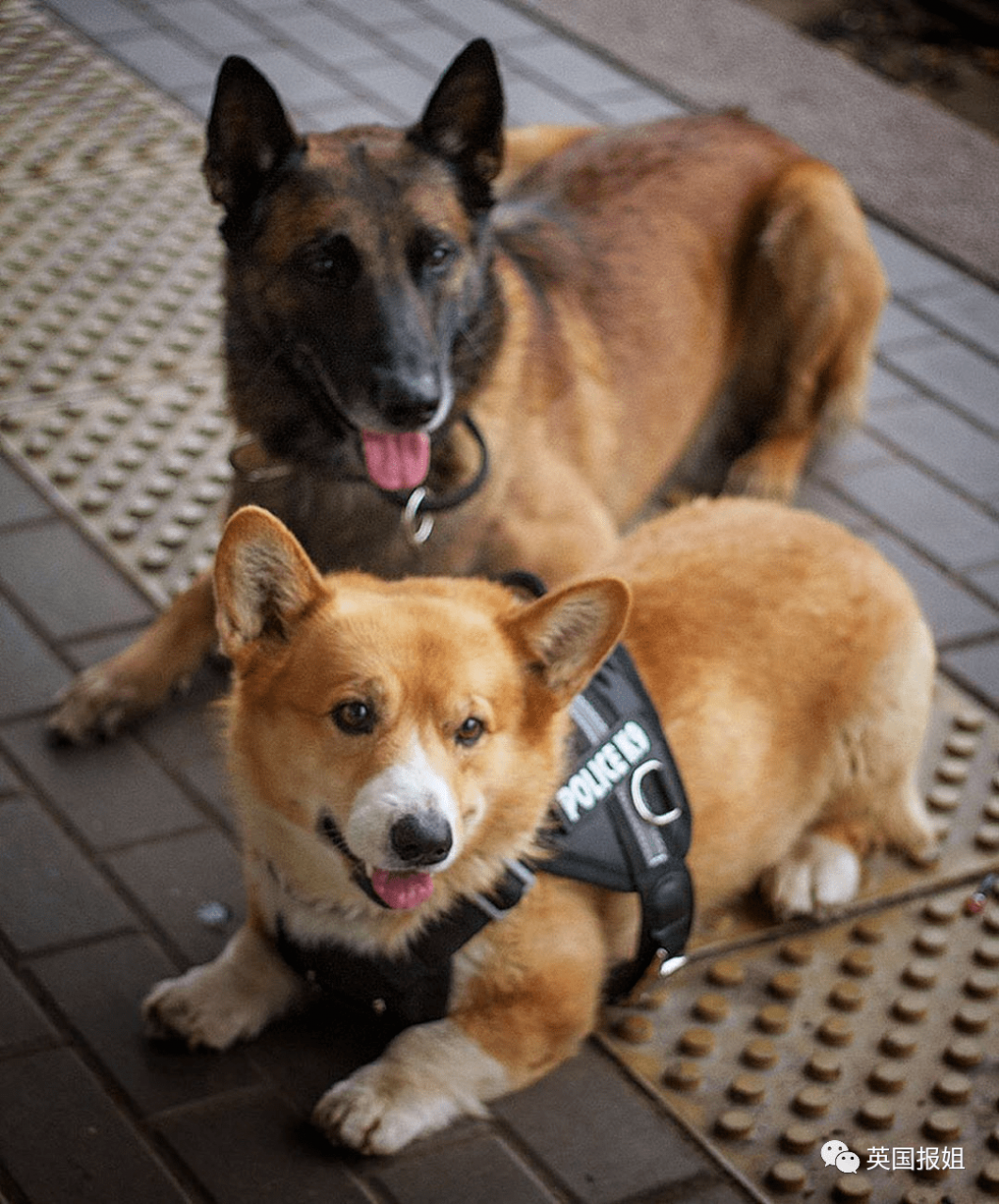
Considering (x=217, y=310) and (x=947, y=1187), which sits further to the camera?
(x=217, y=310)

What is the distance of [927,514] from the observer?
428cm

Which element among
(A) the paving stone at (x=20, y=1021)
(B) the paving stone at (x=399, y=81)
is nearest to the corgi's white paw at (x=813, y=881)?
(A) the paving stone at (x=20, y=1021)

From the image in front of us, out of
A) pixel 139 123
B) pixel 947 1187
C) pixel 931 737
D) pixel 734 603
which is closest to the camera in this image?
pixel 947 1187

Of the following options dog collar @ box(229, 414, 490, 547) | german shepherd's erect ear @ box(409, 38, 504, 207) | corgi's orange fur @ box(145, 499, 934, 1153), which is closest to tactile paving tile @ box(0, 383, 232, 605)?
dog collar @ box(229, 414, 490, 547)

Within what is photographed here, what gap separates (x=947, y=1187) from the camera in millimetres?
2615

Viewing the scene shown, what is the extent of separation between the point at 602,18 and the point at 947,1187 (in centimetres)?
508

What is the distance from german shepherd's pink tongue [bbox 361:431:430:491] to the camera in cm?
334

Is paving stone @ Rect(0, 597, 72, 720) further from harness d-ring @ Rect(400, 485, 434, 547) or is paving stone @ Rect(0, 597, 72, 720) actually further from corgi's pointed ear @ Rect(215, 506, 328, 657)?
corgi's pointed ear @ Rect(215, 506, 328, 657)

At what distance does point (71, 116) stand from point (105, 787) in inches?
121

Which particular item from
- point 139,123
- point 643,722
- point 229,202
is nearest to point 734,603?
point 643,722

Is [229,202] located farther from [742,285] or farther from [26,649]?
[742,285]

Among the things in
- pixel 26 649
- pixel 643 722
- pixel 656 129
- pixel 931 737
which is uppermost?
pixel 656 129

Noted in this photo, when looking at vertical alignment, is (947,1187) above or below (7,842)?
above

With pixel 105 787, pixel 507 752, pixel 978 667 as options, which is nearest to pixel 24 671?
pixel 105 787
